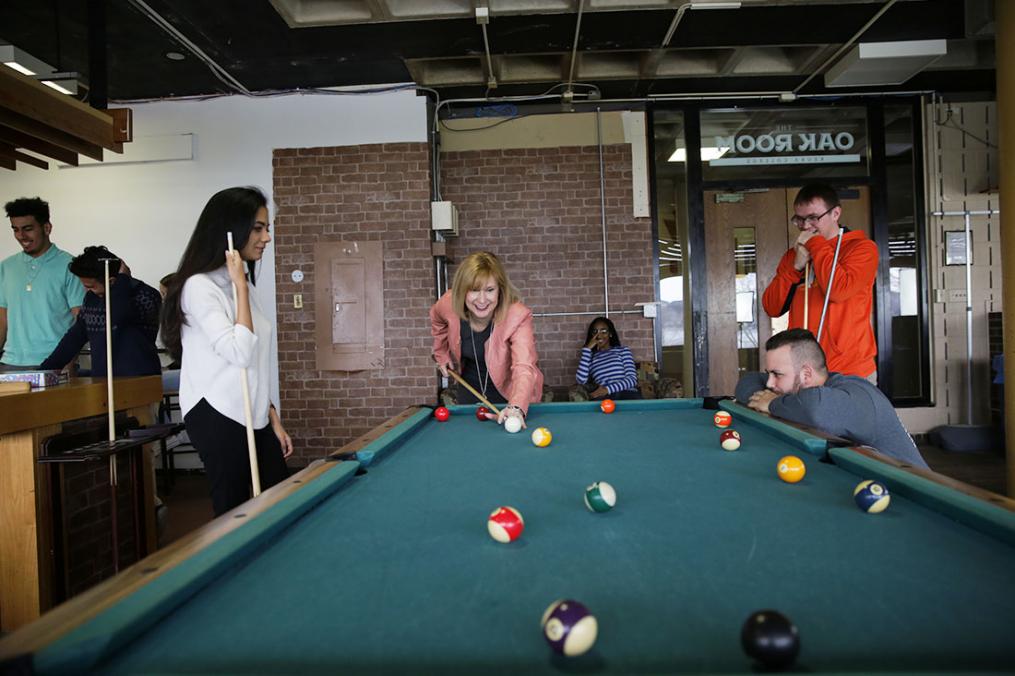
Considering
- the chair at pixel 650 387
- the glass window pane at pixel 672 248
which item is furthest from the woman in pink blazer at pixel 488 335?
the glass window pane at pixel 672 248

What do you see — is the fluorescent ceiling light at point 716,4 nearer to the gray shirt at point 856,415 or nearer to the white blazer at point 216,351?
the gray shirt at point 856,415

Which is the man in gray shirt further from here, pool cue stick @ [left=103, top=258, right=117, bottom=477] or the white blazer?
pool cue stick @ [left=103, top=258, right=117, bottom=477]

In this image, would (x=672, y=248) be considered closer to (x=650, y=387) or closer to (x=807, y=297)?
(x=650, y=387)

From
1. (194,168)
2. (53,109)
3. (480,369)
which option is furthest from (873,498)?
(194,168)

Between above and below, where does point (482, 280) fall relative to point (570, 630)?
above

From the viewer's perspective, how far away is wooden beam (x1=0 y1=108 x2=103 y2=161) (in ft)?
10.0

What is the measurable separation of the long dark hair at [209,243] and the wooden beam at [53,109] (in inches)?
59.0

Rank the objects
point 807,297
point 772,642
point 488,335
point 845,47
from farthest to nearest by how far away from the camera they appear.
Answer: point 845,47 < point 807,297 < point 488,335 < point 772,642

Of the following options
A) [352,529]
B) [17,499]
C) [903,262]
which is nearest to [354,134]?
[17,499]

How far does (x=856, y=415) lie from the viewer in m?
2.04

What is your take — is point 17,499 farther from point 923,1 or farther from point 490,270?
point 923,1

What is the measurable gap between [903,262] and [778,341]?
13.9ft

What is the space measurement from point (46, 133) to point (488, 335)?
98.1 inches

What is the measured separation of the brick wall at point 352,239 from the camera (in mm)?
5172
